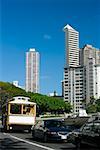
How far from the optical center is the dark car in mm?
15734

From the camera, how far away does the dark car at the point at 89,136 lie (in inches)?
619

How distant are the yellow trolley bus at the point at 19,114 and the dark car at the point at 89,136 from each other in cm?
1515

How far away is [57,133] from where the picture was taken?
73.8ft

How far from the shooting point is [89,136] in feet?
53.1

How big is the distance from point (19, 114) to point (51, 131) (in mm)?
10050

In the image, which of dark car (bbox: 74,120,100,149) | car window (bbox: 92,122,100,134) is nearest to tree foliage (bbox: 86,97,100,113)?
dark car (bbox: 74,120,100,149)

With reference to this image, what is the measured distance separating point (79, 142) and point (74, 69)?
159 meters

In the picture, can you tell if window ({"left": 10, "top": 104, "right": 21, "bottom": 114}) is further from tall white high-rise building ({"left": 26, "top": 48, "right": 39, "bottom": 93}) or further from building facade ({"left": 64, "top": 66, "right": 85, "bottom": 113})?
tall white high-rise building ({"left": 26, "top": 48, "right": 39, "bottom": 93})

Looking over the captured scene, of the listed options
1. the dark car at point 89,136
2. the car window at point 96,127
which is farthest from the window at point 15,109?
the car window at point 96,127

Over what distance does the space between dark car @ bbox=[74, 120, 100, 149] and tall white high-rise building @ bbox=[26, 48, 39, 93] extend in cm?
16515

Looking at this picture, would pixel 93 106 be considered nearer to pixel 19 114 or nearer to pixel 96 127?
pixel 19 114

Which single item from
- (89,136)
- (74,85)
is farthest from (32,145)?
(74,85)

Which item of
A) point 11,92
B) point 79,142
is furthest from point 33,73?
point 79,142

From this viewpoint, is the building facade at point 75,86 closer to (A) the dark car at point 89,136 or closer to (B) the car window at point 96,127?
(A) the dark car at point 89,136
